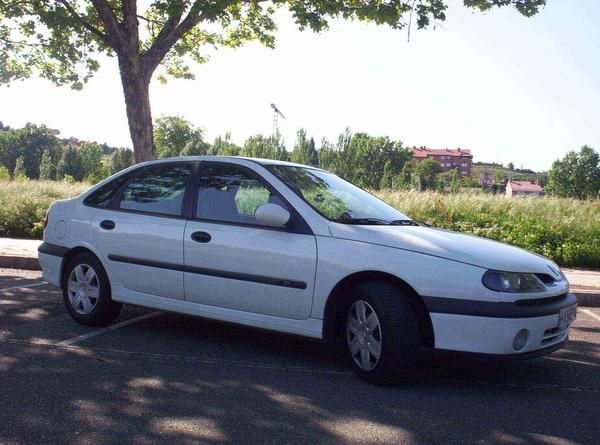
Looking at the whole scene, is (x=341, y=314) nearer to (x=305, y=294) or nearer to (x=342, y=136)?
(x=305, y=294)

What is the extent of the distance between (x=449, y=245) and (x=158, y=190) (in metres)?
2.63

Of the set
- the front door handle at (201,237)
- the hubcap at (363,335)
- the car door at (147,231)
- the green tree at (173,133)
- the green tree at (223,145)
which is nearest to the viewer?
the hubcap at (363,335)

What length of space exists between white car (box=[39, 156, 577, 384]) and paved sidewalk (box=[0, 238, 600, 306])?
14.3 feet

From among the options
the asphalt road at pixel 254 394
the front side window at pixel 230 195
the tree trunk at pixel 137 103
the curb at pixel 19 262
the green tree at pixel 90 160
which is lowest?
the curb at pixel 19 262

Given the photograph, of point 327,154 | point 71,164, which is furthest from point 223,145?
point 71,164

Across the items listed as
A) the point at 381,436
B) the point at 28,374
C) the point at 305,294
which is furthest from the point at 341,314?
the point at 28,374

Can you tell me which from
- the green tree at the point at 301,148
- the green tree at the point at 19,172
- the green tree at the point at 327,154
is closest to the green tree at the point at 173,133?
the green tree at the point at 19,172

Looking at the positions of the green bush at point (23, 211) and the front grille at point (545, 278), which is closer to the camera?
the front grille at point (545, 278)

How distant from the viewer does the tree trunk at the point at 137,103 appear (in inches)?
465

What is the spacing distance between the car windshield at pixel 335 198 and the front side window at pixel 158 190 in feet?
2.73

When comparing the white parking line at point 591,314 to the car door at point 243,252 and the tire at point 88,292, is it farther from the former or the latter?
the tire at point 88,292

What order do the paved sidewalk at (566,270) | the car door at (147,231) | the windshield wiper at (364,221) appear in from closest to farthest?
the windshield wiper at (364,221)
the car door at (147,231)
the paved sidewalk at (566,270)

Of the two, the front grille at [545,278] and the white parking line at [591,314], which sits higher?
the front grille at [545,278]

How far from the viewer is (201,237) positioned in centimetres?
480
